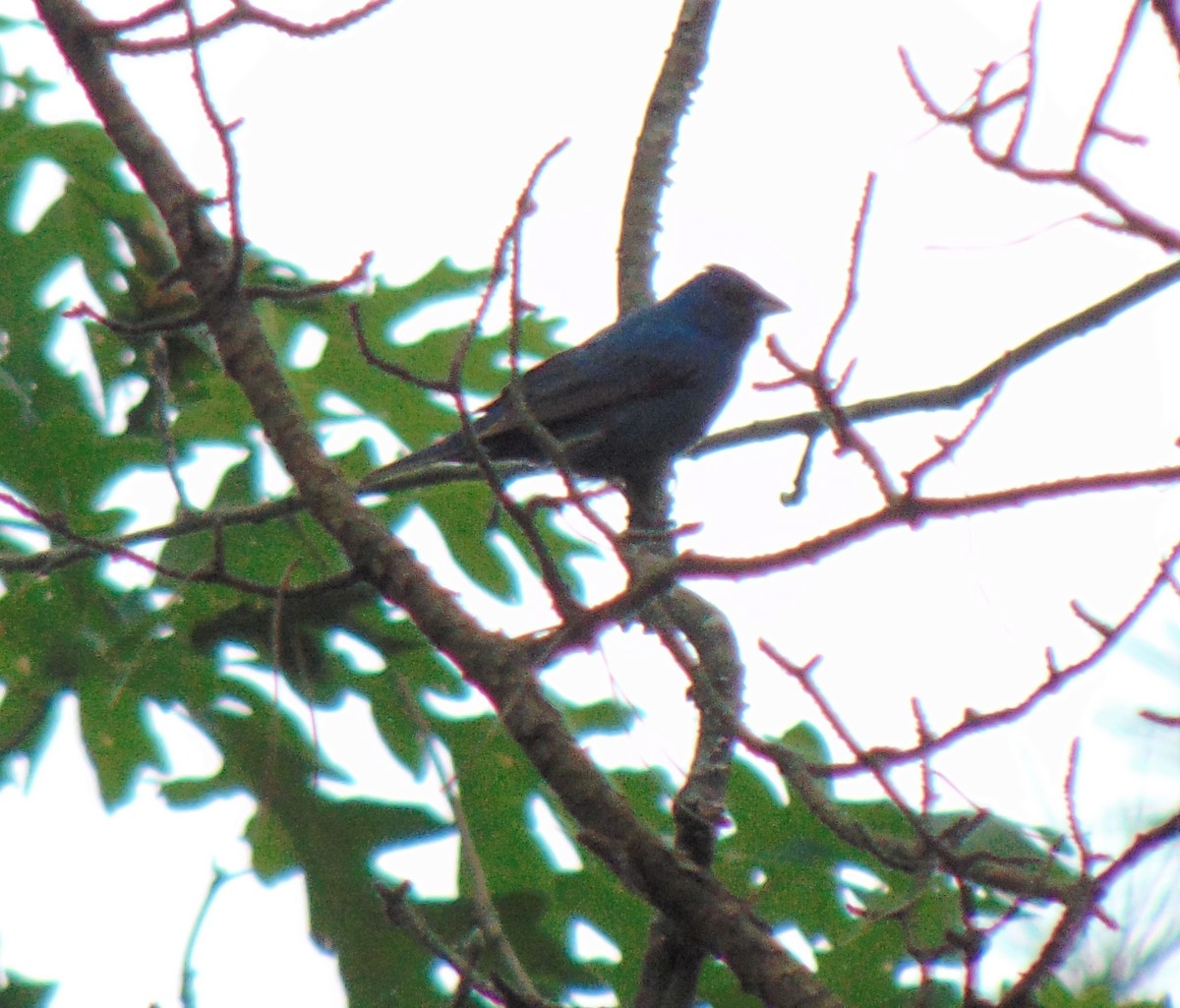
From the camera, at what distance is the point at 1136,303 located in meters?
3.52

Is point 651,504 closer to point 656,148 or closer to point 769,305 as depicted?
point 656,148

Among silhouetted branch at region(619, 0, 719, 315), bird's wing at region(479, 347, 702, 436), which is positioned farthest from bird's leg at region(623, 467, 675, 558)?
silhouetted branch at region(619, 0, 719, 315)

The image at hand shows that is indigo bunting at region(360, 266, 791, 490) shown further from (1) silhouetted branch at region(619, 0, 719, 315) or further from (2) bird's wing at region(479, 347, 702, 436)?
(1) silhouetted branch at region(619, 0, 719, 315)

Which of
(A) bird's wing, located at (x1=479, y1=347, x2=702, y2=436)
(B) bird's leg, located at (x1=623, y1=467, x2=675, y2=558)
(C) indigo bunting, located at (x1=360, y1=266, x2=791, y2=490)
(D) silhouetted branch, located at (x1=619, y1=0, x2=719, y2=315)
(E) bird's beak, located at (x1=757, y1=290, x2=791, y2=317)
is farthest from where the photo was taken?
(E) bird's beak, located at (x1=757, y1=290, x2=791, y2=317)

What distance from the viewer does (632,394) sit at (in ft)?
18.6

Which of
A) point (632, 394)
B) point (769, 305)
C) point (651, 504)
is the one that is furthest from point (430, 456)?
point (769, 305)

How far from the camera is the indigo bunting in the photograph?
5391 millimetres

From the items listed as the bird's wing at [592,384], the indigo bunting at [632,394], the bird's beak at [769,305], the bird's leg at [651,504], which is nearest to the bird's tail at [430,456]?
the indigo bunting at [632,394]

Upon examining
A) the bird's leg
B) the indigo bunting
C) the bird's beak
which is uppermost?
the bird's beak

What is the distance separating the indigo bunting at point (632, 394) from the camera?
539 cm

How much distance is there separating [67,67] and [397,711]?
1.74m

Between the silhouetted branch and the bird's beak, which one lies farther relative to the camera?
the bird's beak

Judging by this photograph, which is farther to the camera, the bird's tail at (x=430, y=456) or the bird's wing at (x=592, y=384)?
the bird's wing at (x=592, y=384)

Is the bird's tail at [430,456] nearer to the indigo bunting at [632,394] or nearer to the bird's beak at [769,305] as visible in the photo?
the indigo bunting at [632,394]
